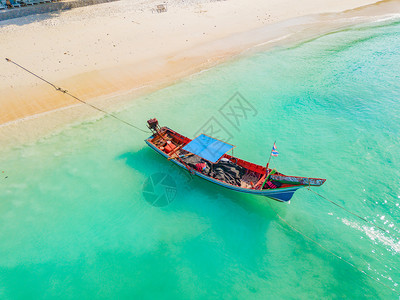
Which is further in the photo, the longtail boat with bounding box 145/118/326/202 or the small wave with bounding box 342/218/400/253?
the longtail boat with bounding box 145/118/326/202

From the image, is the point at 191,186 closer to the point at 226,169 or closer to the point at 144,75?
the point at 226,169

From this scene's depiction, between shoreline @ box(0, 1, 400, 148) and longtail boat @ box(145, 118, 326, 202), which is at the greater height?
shoreline @ box(0, 1, 400, 148)

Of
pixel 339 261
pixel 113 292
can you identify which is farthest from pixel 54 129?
pixel 339 261

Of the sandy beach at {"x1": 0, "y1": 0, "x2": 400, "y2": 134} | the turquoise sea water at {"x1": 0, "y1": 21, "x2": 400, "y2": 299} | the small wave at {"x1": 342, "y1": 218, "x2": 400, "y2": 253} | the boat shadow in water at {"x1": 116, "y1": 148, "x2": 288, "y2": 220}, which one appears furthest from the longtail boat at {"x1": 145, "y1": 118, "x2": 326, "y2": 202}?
the sandy beach at {"x1": 0, "y1": 0, "x2": 400, "y2": 134}

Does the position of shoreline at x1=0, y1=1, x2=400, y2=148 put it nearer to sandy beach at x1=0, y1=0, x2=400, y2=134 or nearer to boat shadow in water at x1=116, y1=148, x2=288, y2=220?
sandy beach at x1=0, y1=0, x2=400, y2=134

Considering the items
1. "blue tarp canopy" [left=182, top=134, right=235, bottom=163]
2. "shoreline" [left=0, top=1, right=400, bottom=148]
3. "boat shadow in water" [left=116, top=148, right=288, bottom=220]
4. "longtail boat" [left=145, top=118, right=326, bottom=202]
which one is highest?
"shoreline" [left=0, top=1, right=400, bottom=148]

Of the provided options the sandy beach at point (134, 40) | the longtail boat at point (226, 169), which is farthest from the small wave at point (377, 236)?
the sandy beach at point (134, 40)

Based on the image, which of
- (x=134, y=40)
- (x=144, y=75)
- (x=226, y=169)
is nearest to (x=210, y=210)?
(x=226, y=169)
